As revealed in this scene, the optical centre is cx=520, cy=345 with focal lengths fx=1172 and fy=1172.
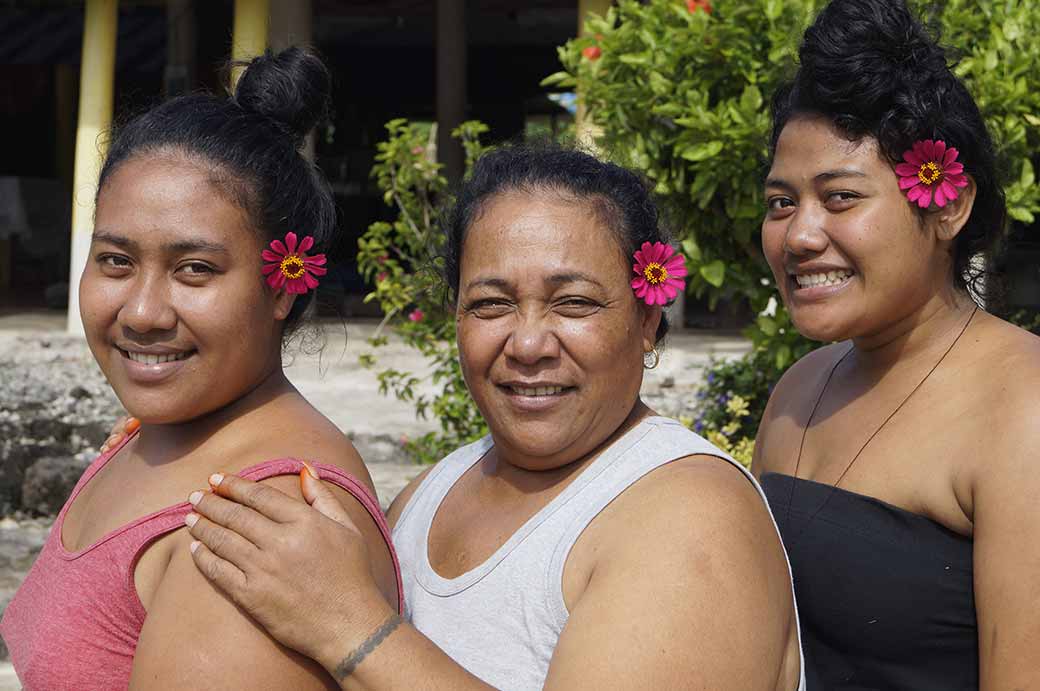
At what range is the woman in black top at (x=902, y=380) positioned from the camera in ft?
6.43

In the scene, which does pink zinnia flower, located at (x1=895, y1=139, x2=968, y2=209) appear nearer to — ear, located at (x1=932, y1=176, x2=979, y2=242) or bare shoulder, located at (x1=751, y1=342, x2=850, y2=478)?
ear, located at (x1=932, y1=176, x2=979, y2=242)

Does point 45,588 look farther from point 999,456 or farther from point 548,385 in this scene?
point 999,456

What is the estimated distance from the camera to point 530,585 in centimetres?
181

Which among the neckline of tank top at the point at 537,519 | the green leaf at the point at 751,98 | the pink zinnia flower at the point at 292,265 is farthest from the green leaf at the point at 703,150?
the pink zinnia flower at the point at 292,265

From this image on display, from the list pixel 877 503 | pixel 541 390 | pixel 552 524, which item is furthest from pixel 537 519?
pixel 877 503

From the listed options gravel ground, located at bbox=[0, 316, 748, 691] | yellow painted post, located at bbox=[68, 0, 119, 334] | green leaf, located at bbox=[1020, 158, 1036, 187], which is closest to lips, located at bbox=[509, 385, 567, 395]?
green leaf, located at bbox=[1020, 158, 1036, 187]

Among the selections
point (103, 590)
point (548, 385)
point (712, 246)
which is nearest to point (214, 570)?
point (103, 590)

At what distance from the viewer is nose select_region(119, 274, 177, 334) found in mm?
1855

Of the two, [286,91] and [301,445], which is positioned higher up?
[286,91]

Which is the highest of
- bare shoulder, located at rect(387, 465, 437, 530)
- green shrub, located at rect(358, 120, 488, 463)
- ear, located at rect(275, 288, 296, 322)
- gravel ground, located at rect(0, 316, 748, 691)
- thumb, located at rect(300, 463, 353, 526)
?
ear, located at rect(275, 288, 296, 322)

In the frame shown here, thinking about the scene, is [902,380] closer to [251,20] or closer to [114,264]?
[114,264]

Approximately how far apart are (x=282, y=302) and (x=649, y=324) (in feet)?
2.08

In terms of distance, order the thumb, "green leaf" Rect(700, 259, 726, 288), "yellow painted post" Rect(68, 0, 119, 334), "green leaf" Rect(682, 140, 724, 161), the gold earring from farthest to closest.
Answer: "yellow painted post" Rect(68, 0, 119, 334) < "green leaf" Rect(700, 259, 726, 288) < "green leaf" Rect(682, 140, 724, 161) < the gold earring < the thumb

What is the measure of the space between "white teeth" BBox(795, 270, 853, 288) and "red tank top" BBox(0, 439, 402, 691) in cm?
97
